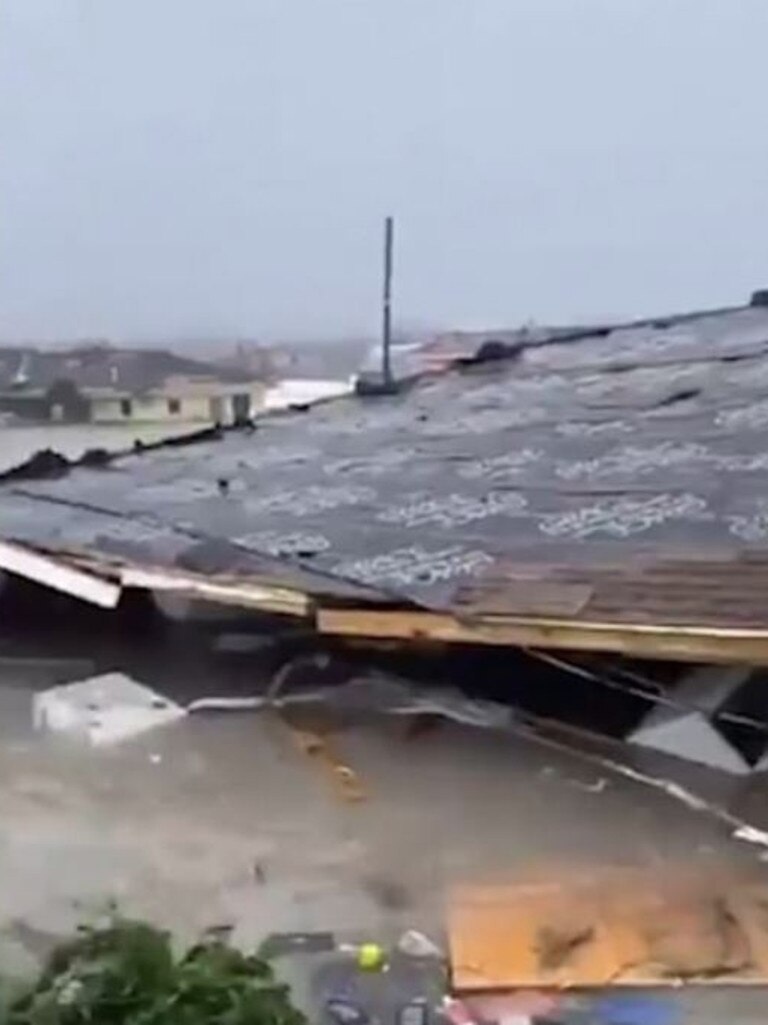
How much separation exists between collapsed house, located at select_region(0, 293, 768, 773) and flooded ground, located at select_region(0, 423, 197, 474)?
490cm

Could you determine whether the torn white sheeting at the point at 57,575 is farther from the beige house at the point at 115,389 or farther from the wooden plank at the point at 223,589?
the beige house at the point at 115,389

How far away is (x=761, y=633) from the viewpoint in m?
3.27

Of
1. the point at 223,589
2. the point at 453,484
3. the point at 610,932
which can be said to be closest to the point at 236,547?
the point at 223,589

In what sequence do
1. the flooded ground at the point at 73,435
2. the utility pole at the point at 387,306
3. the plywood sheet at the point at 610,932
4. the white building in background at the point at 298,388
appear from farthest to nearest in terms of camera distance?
the white building in background at the point at 298,388 < the flooded ground at the point at 73,435 < the utility pole at the point at 387,306 < the plywood sheet at the point at 610,932

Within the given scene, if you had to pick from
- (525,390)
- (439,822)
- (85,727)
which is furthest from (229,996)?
(525,390)

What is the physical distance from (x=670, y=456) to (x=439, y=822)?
1.63 metres

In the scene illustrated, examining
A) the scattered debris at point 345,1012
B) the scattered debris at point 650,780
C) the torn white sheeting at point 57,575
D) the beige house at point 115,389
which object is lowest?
the beige house at point 115,389

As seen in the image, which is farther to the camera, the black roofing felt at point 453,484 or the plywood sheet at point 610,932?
the black roofing felt at point 453,484

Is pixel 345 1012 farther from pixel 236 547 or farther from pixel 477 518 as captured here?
pixel 477 518

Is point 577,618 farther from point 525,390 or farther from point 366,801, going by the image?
point 525,390

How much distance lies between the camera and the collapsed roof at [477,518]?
11.6ft

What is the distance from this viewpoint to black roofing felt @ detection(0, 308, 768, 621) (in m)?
4.00

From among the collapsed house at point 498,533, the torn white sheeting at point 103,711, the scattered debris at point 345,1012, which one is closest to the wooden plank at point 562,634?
the collapsed house at point 498,533

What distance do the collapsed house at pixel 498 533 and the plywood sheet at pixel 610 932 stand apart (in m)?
0.50
